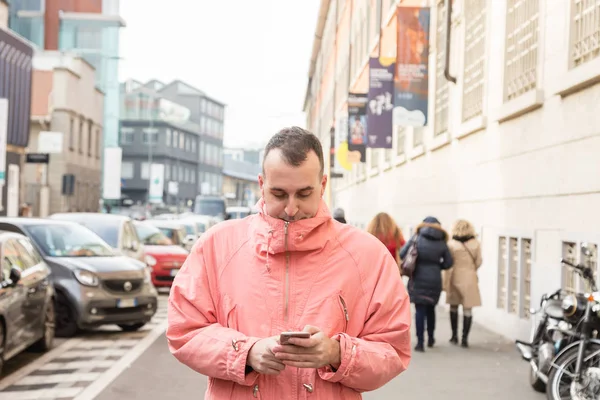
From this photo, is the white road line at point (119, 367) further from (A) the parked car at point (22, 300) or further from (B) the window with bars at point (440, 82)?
(B) the window with bars at point (440, 82)

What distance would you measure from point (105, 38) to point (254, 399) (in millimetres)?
80376

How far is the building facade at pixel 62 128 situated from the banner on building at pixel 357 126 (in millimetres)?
26883

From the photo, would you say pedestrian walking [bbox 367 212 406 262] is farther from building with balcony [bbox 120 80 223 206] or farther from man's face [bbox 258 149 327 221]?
building with balcony [bbox 120 80 223 206]

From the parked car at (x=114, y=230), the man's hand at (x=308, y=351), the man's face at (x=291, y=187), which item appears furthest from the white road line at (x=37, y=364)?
the man's hand at (x=308, y=351)

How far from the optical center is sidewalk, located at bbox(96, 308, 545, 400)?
959 cm

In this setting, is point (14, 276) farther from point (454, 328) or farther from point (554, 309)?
point (454, 328)

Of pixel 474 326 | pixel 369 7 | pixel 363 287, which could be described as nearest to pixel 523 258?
pixel 474 326

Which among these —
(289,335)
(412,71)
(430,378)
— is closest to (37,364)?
(430,378)

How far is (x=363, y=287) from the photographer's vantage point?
10.9 ft

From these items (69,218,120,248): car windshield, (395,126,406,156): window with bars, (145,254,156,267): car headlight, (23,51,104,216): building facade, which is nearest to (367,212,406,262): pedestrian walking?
(69,218,120,248): car windshield

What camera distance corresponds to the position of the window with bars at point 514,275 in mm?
→ 14125

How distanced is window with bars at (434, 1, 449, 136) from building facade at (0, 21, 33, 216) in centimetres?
2406

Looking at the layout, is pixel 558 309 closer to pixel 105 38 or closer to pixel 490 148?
pixel 490 148

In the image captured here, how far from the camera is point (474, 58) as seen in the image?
1839 centimetres
